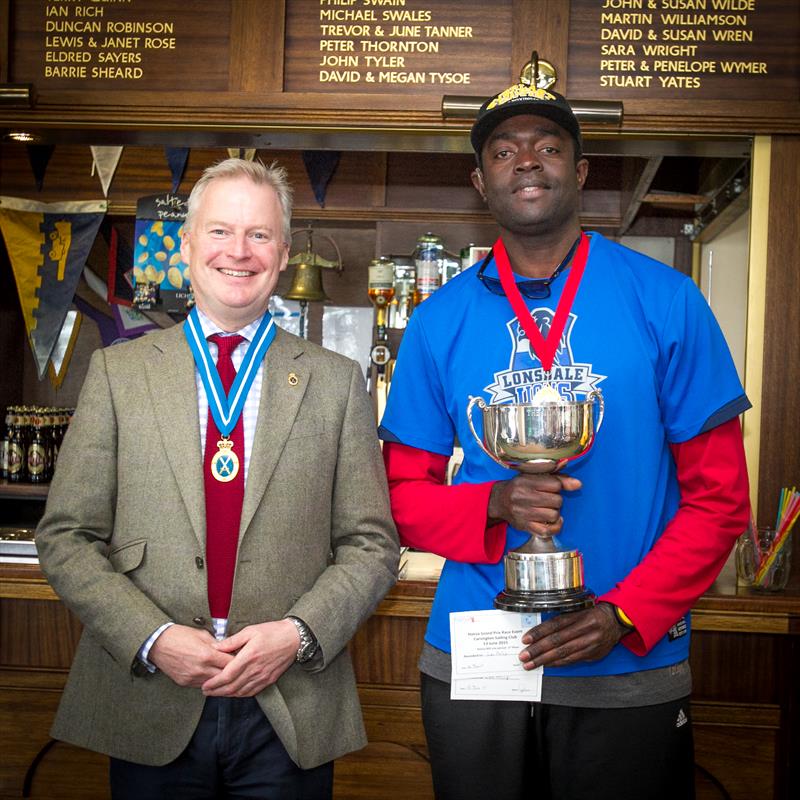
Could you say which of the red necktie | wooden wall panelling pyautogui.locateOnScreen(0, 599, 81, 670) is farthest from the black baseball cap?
wooden wall panelling pyautogui.locateOnScreen(0, 599, 81, 670)

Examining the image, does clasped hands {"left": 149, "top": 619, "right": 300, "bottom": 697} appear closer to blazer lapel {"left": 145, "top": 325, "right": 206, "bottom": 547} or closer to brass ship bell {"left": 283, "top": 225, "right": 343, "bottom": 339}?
blazer lapel {"left": 145, "top": 325, "right": 206, "bottom": 547}

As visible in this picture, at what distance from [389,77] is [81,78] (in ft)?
3.13

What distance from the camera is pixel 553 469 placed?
176 cm

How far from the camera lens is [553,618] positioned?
178cm

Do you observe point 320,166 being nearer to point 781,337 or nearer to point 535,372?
point 781,337

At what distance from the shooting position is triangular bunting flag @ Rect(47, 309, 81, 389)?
618 cm

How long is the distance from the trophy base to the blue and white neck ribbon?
58cm

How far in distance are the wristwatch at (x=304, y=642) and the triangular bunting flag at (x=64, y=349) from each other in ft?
15.8

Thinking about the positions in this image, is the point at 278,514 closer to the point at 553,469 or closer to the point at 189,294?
the point at 553,469

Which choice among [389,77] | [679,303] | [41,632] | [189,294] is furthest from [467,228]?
[679,303]

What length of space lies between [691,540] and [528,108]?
84 centimetres

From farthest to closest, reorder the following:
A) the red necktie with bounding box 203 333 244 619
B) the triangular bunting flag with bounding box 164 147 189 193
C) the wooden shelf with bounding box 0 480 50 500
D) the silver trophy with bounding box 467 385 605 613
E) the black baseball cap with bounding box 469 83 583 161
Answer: the triangular bunting flag with bounding box 164 147 189 193 < the wooden shelf with bounding box 0 480 50 500 < the black baseball cap with bounding box 469 83 583 161 < the red necktie with bounding box 203 333 244 619 < the silver trophy with bounding box 467 385 605 613

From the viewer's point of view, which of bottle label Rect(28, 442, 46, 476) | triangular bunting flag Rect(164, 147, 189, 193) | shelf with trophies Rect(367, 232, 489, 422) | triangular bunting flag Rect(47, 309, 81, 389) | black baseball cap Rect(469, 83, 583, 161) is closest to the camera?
black baseball cap Rect(469, 83, 583, 161)

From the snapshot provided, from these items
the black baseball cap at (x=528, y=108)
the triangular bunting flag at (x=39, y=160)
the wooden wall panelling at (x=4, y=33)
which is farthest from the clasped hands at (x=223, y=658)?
the triangular bunting flag at (x=39, y=160)
